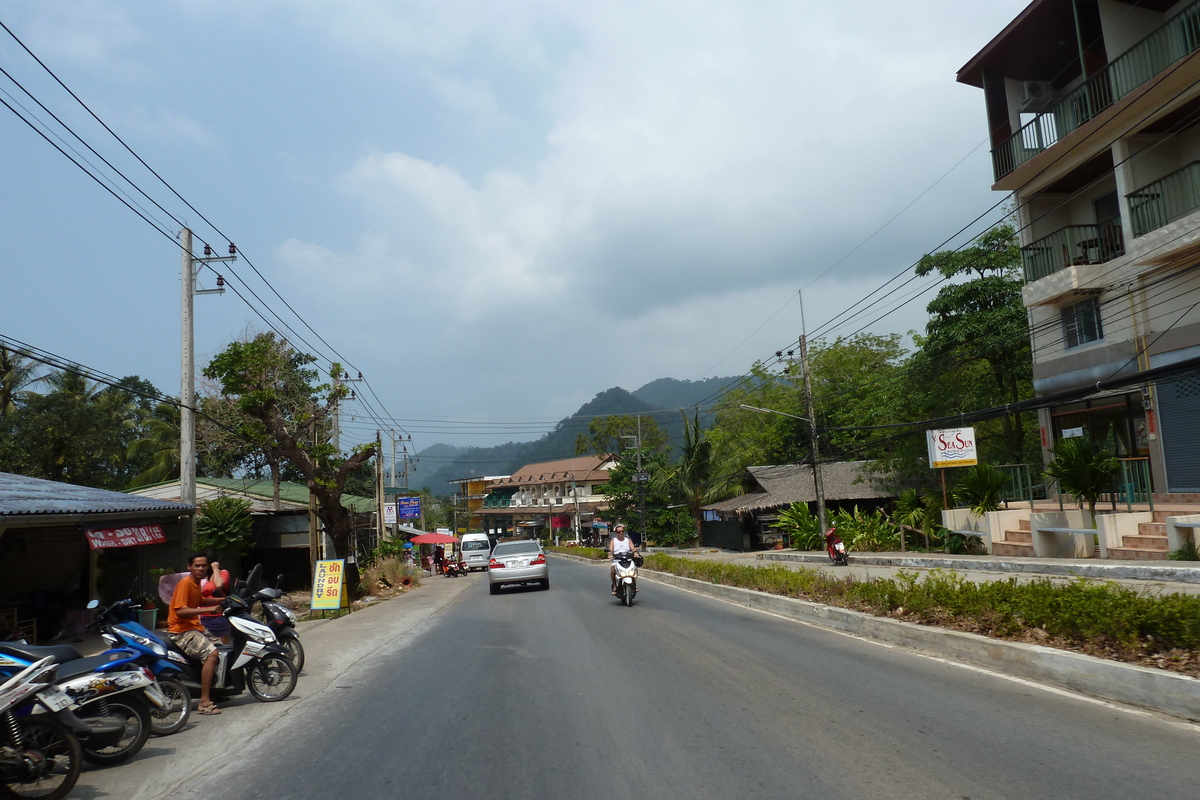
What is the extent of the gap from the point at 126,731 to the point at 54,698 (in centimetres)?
95

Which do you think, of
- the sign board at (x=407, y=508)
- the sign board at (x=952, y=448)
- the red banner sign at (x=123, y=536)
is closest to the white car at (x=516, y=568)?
the red banner sign at (x=123, y=536)

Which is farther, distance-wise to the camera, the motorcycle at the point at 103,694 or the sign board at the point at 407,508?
the sign board at the point at 407,508

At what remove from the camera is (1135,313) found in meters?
19.4

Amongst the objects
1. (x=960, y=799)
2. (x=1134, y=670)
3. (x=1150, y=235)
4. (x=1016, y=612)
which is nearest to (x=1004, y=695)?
(x=1134, y=670)

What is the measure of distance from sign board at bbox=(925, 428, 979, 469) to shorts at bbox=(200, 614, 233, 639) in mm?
18487

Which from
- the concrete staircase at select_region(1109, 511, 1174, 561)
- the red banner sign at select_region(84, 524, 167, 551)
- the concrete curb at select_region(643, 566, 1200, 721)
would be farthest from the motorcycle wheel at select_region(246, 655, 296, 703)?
the concrete staircase at select_region(1109, 511, 1174, 561)

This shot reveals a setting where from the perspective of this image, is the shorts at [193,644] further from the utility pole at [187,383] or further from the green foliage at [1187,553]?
the green foliage at [1187,553]

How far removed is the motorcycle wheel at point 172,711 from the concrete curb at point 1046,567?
12.4 metres

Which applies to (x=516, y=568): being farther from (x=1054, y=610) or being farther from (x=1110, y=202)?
(x=1110, y=202)

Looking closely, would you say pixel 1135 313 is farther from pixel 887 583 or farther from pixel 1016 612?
pixel 1016 612

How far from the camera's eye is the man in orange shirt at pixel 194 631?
7.89m

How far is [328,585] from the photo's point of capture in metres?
19.0

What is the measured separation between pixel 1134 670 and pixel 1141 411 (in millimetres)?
15925

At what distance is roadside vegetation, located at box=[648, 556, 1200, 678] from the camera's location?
7180 millimetres
